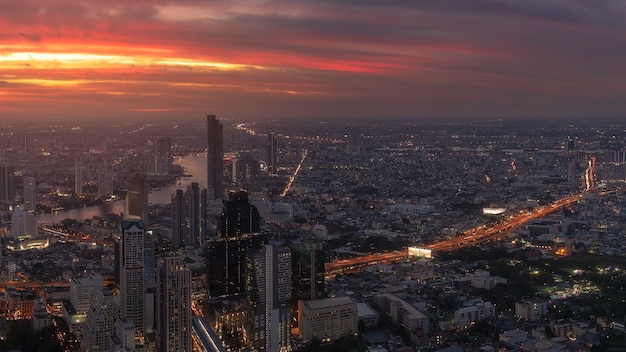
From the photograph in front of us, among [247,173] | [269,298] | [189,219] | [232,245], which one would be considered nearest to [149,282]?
[269,298]

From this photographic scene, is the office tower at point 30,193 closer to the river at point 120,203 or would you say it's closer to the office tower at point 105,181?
the river at point 120,203

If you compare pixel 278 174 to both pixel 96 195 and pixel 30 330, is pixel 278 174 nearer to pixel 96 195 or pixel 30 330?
pixel 96 195

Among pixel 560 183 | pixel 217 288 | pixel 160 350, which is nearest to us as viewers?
pixel 160 350

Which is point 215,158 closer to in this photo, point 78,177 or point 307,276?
point 78,177

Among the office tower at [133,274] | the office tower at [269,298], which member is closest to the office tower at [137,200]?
the office tower at [133,274]

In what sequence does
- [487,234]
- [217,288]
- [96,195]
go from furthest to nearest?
[96,195]
[487,234]
[217,288]

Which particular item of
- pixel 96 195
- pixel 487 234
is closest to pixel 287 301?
pixel 487 234
